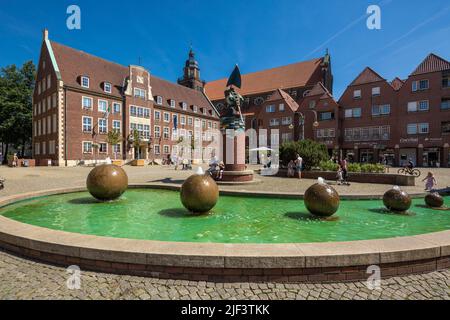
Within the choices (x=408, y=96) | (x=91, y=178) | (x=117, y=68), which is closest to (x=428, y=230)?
(x=91, y=178)

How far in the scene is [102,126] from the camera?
4359 cm

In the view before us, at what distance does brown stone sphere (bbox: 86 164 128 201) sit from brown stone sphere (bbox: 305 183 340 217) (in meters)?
7.03

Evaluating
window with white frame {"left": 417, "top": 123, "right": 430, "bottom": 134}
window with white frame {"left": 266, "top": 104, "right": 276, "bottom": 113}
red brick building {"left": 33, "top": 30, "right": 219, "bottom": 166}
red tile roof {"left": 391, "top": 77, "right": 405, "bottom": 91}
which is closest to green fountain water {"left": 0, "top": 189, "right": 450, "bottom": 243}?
red brick building {"left": 33, "top": 30, "right": 219, "bottom": 166}

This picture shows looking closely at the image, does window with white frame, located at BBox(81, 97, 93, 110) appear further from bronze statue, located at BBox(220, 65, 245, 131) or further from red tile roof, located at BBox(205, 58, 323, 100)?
red tile roof, located at BBox(205, 58, 323, 100)

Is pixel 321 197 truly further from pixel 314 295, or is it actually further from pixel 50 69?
pixel 50 69

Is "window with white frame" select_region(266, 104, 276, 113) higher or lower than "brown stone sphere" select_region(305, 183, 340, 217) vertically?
higher

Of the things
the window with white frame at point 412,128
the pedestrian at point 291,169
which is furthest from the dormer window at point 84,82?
the window with white frame at point 412,128

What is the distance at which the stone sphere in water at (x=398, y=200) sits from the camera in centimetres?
850

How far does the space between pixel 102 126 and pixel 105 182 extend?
127 feet

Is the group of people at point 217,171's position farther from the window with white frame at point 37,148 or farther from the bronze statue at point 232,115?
the window with white frame at point 37,148

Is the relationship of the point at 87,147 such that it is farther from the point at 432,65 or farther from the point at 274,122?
the point at 432,65

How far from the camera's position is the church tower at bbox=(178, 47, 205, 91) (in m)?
82.8

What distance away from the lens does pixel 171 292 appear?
3.53m

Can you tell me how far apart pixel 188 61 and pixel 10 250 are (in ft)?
287
